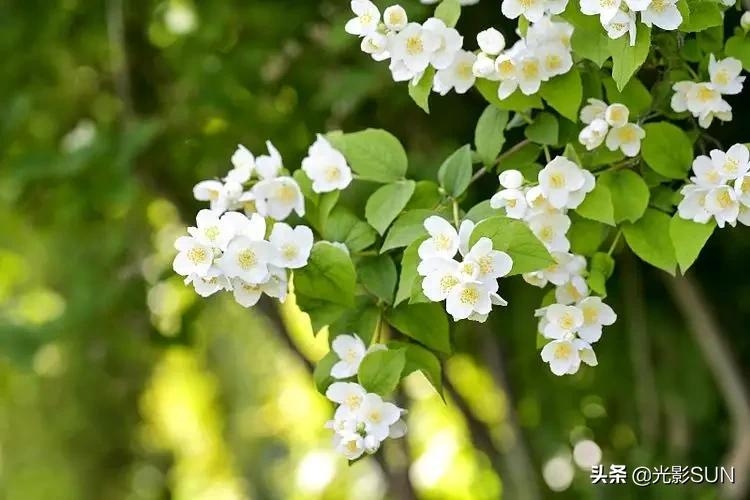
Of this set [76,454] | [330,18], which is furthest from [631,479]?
[76,454]

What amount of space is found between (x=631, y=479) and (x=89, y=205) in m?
0.72

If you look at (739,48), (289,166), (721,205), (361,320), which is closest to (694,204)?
(721,205)

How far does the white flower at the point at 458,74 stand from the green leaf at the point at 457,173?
47mm

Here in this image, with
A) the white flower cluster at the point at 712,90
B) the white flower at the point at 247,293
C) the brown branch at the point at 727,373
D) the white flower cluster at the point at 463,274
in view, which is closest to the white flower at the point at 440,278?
the white flower cluster at the point at 463,274

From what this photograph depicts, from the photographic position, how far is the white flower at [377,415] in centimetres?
55

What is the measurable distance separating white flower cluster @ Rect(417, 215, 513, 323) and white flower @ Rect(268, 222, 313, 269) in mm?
77

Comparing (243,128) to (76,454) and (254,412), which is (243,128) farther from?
(254,412)

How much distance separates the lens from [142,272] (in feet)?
4.02

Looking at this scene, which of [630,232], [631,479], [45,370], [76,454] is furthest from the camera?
[76,454]

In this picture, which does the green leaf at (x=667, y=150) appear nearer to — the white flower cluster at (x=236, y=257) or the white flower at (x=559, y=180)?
the white flower at (x=559, y=180)

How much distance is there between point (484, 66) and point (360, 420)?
0.23m

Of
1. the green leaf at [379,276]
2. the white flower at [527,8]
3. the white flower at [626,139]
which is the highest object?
the white flower at [527,8]

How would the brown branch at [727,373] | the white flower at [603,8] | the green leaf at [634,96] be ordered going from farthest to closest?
the brown branch at [727,373] < the green leaf at [634,96] < the white flower at [603,8]

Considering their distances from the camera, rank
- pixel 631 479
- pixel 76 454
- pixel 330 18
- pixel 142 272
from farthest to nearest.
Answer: pixel 76 454 → pixel 142 272 → pixel 330 18 → pixel 631 479
